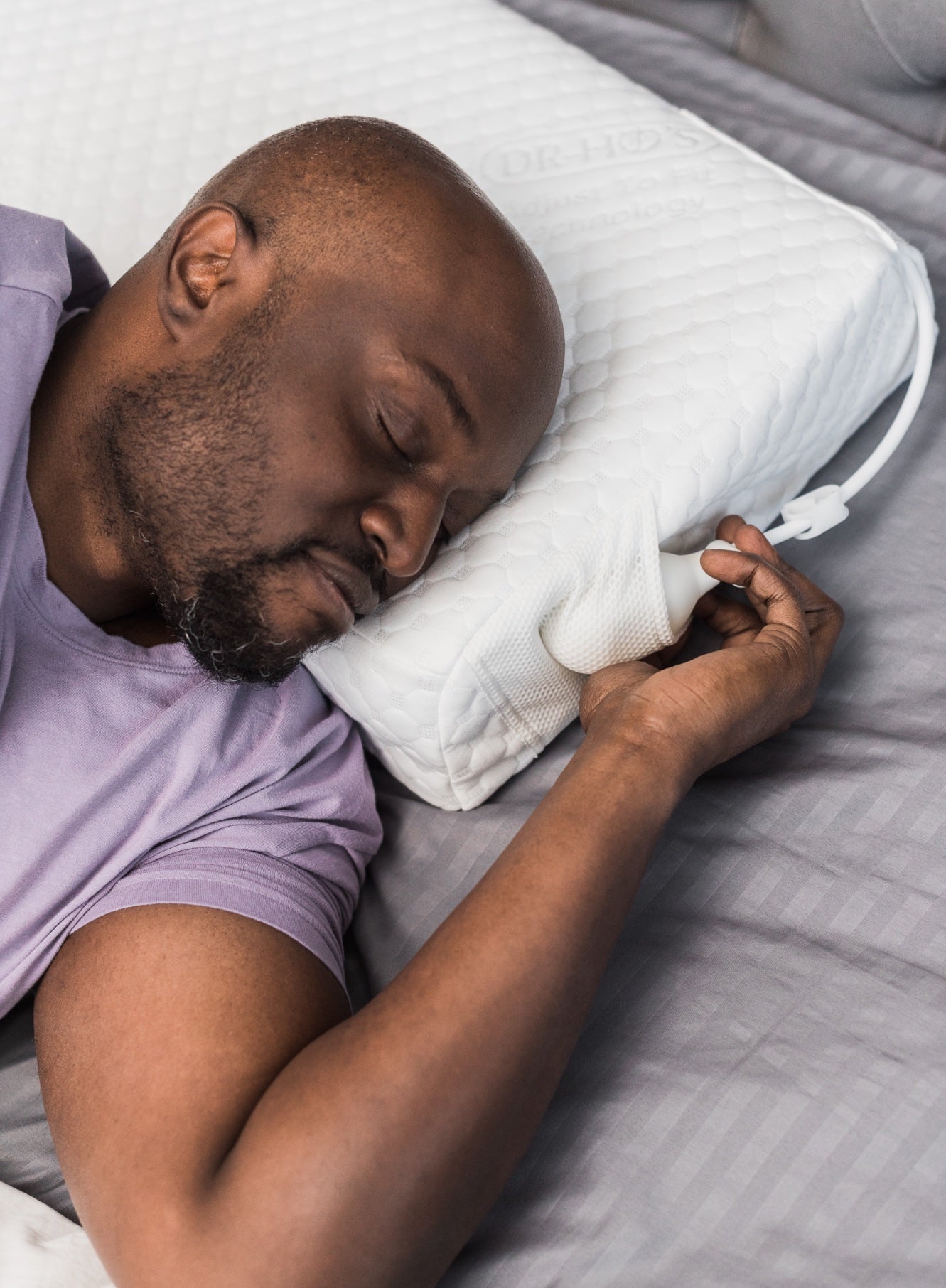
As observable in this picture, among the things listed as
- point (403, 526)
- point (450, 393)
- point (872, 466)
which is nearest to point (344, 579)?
point (403, 526)

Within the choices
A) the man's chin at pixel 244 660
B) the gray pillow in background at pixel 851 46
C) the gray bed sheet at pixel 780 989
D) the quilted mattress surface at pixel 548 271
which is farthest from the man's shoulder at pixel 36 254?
the gray pillow in background at pixel 851 46

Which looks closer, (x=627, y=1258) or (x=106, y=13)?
(x=627, y=1258)

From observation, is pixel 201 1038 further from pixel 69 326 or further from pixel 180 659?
pixel 69 326

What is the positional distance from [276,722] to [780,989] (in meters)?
0.50

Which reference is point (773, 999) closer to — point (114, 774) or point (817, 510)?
point (817, 510)

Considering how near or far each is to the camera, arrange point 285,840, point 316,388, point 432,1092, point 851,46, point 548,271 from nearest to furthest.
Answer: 1. point 432,1092
2. point 316,388
3. point 285,840
4. point 548,271
5. point 851,46

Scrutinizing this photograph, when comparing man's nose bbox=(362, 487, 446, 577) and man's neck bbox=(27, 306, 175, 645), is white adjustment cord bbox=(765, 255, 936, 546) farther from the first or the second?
man's neck bbox=(27, 306, 175, 645)

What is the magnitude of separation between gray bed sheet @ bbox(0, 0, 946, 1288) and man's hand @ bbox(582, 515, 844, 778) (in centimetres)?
5

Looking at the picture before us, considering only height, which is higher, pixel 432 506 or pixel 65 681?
pixel 432 506

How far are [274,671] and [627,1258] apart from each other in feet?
1.69

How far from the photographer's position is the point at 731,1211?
72 centimetres

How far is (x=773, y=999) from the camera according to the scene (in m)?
0.81

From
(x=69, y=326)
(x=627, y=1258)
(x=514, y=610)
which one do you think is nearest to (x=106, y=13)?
(x=69, y=326)

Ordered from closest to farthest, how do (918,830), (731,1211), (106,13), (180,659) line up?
(731,1211) < (918,830) < (180,659) < (106,13)
